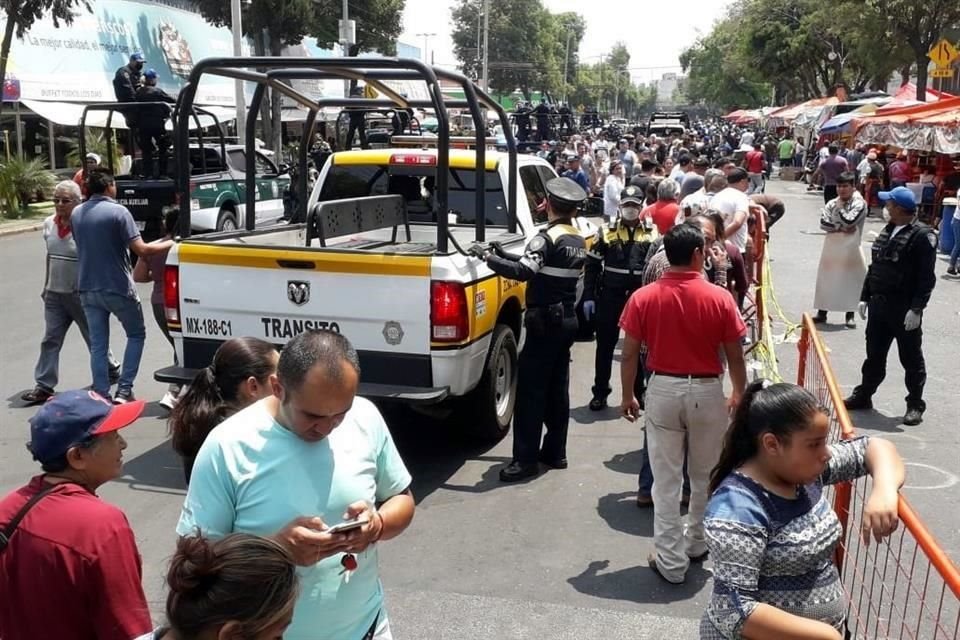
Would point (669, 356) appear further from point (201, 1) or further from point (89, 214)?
point (201, 1)

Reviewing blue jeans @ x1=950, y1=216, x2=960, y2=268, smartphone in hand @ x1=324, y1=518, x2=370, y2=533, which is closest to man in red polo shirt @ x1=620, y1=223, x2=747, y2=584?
smartphone in hand @ x1=324, y1=518, x2=370, y2=533

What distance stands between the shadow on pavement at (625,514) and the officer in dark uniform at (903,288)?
2.67 m

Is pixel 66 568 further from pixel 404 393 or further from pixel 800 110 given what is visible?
pixel 800 110

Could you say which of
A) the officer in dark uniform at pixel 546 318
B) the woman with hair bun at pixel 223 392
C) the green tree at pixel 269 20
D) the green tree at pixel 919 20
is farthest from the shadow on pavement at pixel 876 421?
the green tree at pixel 269 20

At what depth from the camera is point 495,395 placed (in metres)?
6.40

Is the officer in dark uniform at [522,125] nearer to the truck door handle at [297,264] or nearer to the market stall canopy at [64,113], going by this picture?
the market stall canopy at [64,113]

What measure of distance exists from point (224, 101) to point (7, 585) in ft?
112

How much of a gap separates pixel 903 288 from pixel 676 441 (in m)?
3.37

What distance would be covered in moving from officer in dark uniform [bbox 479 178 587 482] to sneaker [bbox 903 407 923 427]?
2.87 metres

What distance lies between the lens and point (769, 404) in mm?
2660

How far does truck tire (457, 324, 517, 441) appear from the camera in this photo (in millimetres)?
6305

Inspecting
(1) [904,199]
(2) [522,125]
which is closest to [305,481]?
(1) [904,199]

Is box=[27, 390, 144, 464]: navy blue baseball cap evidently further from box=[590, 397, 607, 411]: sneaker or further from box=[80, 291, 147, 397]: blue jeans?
box=[590, 397, 607, 411]: sneaker

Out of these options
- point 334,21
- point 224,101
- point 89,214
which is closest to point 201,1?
point 224,101
